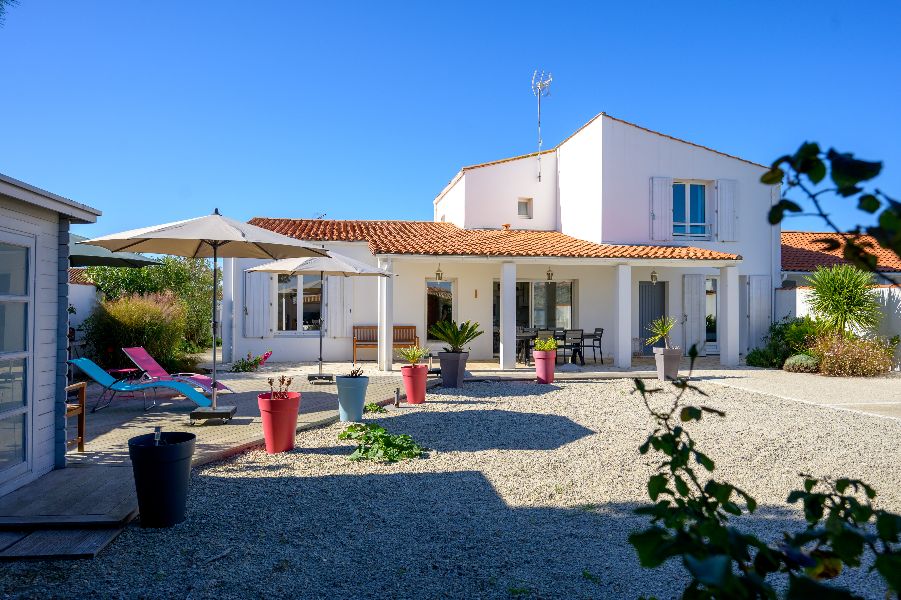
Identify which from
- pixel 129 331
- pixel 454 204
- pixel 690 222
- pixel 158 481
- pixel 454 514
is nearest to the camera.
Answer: pixel 158 481

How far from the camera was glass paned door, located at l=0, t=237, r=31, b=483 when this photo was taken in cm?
425

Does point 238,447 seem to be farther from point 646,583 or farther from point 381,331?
point 381,331

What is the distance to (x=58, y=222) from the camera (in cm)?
495

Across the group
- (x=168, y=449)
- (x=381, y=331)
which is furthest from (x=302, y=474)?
(x=381, y=331)

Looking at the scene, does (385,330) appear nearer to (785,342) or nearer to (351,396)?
(351,396)

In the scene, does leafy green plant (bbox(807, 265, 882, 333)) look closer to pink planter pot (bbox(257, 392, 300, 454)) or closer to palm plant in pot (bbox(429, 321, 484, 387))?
palm plant in pot (bbox(429, 321, 484, 387))

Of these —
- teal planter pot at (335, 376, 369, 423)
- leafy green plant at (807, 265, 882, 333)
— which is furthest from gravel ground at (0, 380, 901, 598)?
leafy green plant at (807, 265, 882, 333)

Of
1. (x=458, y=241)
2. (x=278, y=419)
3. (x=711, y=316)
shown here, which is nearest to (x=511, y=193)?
(x=458, y=241)

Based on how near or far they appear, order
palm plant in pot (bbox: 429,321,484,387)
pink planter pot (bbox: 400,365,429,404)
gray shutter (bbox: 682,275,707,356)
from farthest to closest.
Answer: gray shutter (bbox: 682,275,707,356) < palm plant in pot (bbox: 429,321,484,387) < pink planter pot (bbox: 400,365,429,404)

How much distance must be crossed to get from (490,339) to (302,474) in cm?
1031

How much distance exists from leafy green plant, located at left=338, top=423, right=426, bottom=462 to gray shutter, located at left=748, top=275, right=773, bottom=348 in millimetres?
12061

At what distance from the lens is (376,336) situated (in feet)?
48.3

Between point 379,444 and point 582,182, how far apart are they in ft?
37.6

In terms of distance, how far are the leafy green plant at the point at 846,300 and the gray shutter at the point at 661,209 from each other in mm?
3504
